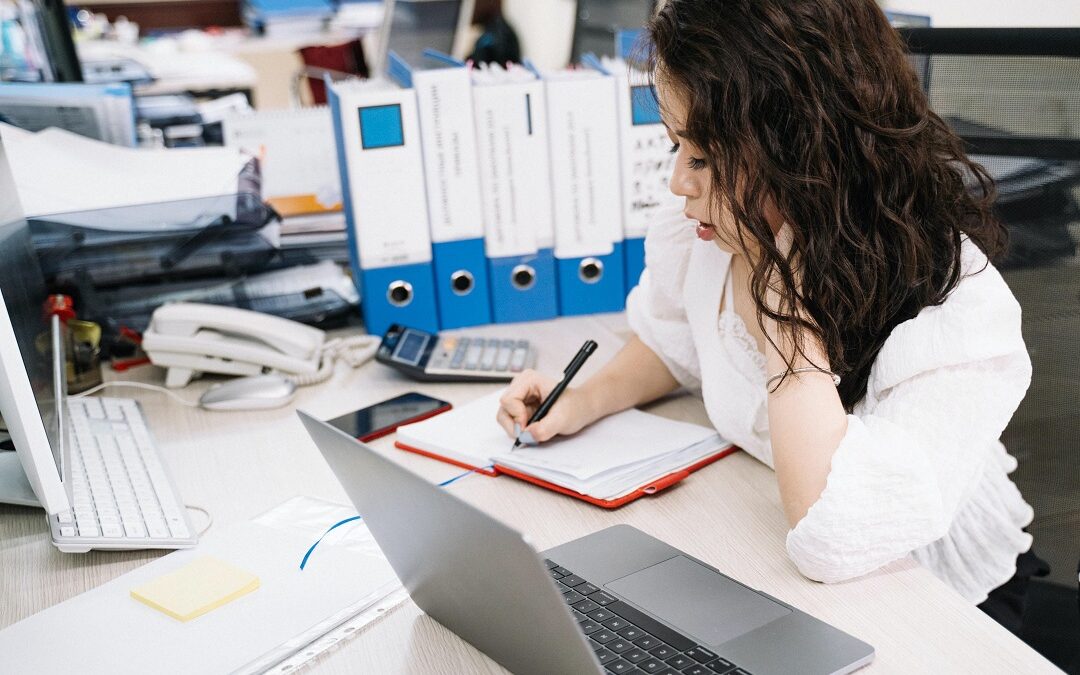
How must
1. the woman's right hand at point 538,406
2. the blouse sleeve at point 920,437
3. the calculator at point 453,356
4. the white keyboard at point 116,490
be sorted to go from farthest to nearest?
the calculator at point 453,356 < the woman's right hand at point 538,406 < the white keyboard at point 116,490 < the blouse sleeve at point 920,437

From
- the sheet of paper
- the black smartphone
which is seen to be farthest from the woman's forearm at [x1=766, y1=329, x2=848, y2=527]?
the sheet of paper

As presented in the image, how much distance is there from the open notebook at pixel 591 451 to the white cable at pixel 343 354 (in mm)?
259

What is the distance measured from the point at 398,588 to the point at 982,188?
2.39 ft

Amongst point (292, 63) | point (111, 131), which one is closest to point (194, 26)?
point (292, 63)

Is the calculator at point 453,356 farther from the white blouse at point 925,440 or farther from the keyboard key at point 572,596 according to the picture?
the keyboard key at point 572,596

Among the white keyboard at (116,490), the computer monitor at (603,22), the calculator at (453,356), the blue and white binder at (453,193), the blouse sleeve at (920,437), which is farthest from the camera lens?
the computer monitor at (603,22)

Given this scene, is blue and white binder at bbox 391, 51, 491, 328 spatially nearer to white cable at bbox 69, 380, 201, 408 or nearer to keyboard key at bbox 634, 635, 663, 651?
white cable at bbox 69, 380, 201, 408

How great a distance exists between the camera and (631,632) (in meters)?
0.75

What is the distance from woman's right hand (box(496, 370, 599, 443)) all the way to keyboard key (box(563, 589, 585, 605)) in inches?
11.3

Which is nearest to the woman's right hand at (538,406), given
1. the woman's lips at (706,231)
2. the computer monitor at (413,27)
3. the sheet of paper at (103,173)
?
the woman's lips at (706,231)

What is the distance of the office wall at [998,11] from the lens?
60.2 inches

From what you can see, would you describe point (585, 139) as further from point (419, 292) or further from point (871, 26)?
point (871, 26)

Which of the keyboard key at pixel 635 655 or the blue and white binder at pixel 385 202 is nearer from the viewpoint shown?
the keyboard key at pixel 635 655

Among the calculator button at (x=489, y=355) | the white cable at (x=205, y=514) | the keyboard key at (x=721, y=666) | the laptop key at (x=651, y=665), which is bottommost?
the white cable at (x=205, y=514)
